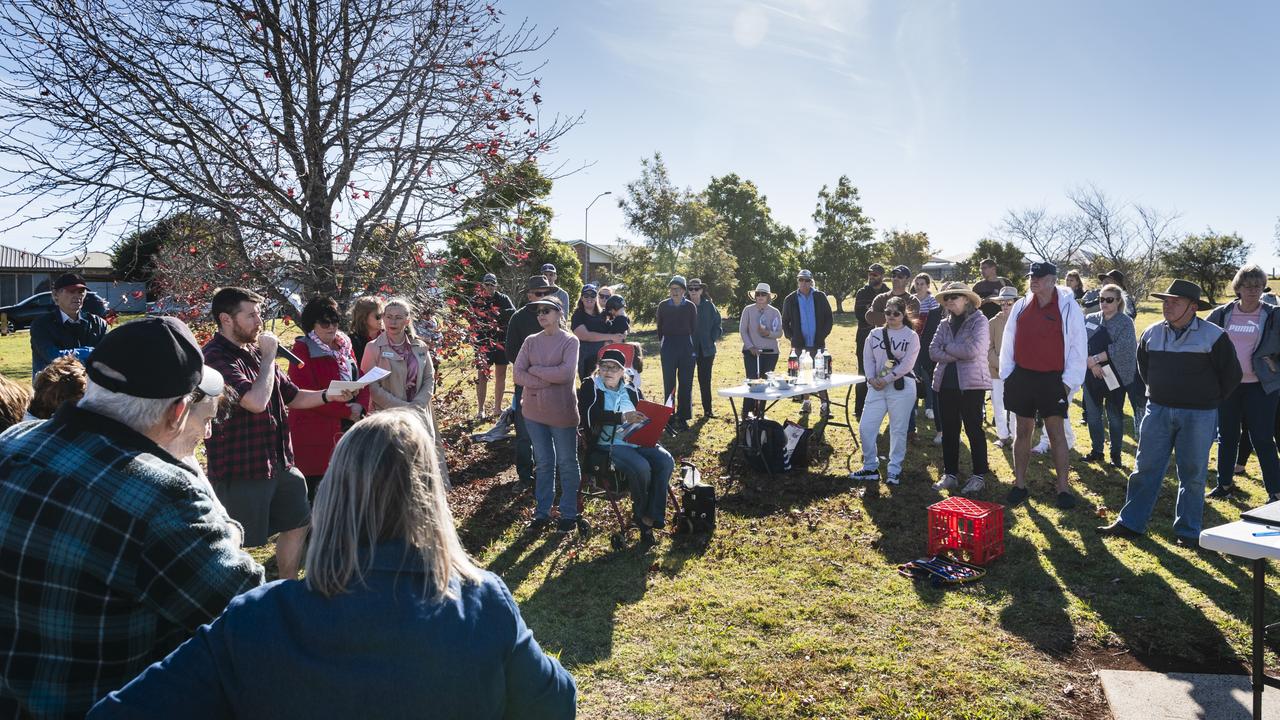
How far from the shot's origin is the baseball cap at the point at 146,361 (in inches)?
69.9

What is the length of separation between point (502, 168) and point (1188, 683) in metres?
5.96

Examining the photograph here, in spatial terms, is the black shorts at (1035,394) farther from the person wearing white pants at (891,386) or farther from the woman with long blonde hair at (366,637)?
the woman with long blonde hair at (366,637)

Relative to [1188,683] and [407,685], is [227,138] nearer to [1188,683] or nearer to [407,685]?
[407,685]

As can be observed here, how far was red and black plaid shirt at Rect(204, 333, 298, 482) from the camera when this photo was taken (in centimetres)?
389

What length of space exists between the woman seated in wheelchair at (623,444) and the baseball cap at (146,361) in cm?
420

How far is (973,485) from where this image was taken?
23.9 feet

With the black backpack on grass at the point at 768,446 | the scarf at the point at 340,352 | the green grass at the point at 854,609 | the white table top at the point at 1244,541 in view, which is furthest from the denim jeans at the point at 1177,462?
the scarf at the point at 340,352

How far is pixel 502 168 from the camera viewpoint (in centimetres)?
674

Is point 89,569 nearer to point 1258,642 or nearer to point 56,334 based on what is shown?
point 1258,642

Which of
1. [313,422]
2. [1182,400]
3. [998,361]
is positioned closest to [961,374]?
[1182,400]

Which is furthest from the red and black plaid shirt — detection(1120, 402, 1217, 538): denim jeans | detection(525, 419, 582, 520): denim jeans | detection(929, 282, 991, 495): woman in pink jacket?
detection(1120, 402, 1217, 538): denim jeans

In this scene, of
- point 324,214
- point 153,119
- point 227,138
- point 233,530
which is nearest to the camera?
point 233,530

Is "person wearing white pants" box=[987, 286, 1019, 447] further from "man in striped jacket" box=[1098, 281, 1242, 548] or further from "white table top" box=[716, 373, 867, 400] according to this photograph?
"man in striped jacket" box=[1098, 281, 1242, 548]

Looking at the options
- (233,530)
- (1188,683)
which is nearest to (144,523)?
(233,530)
